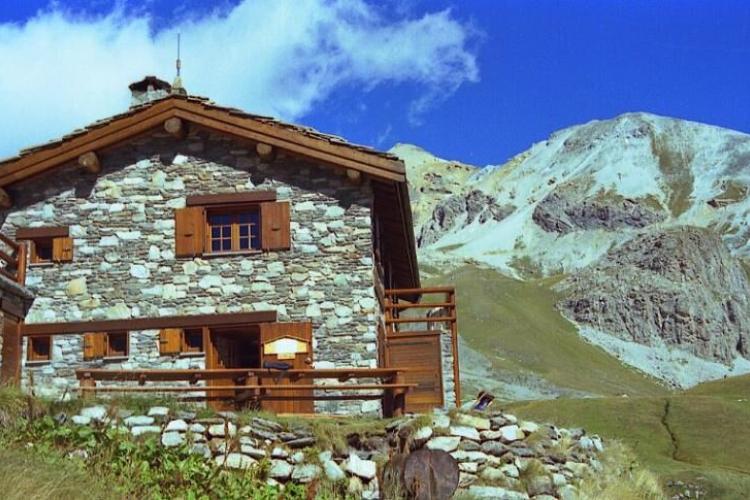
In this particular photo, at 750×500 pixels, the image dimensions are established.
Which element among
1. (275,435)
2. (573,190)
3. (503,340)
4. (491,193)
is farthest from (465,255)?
(275,435)

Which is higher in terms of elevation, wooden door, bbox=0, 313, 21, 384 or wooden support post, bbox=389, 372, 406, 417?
wooden door, bbox=0, 313, 21, 384

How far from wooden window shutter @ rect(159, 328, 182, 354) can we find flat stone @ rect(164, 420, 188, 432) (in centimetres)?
646

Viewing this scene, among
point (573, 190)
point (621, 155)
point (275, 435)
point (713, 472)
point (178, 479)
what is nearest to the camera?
point (178, 479)

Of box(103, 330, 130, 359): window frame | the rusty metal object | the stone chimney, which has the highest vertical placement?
the stone chimney

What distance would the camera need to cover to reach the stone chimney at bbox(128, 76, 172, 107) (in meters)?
23.7

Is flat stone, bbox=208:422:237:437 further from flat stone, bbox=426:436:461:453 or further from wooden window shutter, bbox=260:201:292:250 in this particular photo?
wooden window shutter, bbox=260:201:292:250

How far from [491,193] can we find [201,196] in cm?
15923

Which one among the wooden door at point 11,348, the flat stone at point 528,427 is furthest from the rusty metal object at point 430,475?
the wooden door at point 11,348

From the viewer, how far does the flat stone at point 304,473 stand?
42.4 ft

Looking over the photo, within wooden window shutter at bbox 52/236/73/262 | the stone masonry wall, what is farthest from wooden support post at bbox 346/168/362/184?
wooden window shutter at bbox 52/236/73/262

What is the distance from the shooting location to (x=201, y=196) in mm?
20359

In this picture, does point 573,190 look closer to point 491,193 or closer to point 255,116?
point 491,193

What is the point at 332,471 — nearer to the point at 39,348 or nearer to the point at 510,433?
the point at 510,433

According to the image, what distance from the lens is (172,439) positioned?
13.0m
